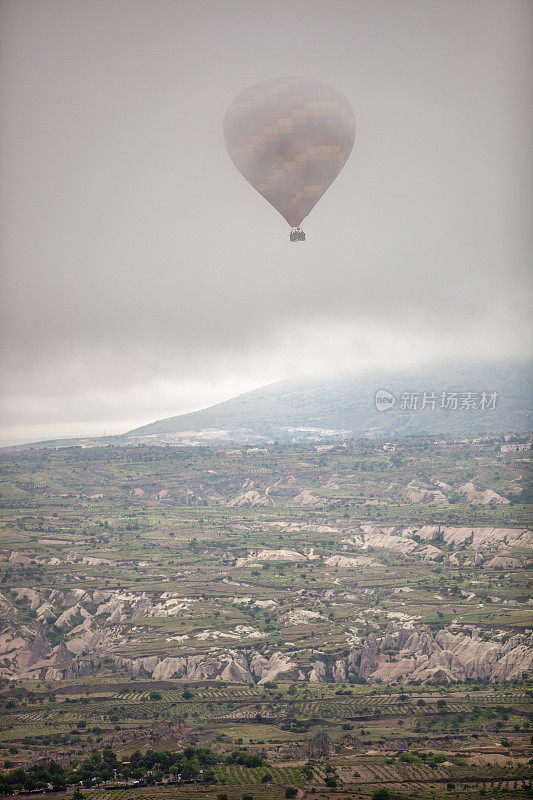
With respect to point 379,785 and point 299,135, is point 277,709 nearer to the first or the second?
point 379,785

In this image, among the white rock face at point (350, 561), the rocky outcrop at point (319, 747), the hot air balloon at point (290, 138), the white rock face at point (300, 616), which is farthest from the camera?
the white rock face at point (350, 561)

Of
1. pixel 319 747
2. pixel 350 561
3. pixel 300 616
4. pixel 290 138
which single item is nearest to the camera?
pixel 290 138

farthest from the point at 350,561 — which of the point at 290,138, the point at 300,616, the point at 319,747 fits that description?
the point at 290,138

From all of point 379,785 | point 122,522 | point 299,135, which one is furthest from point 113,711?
point 122,522

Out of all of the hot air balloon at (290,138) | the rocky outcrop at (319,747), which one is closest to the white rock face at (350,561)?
the rocky outcrop at (319,747)

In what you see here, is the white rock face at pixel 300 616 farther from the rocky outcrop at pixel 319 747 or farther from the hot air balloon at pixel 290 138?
the hot air balloon at pixel 290 138

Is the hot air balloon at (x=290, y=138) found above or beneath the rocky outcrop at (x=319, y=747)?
above

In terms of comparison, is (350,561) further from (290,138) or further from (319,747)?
(290,138)

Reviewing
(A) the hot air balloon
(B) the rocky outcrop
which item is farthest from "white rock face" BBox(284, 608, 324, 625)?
(A) the hot air balloon
